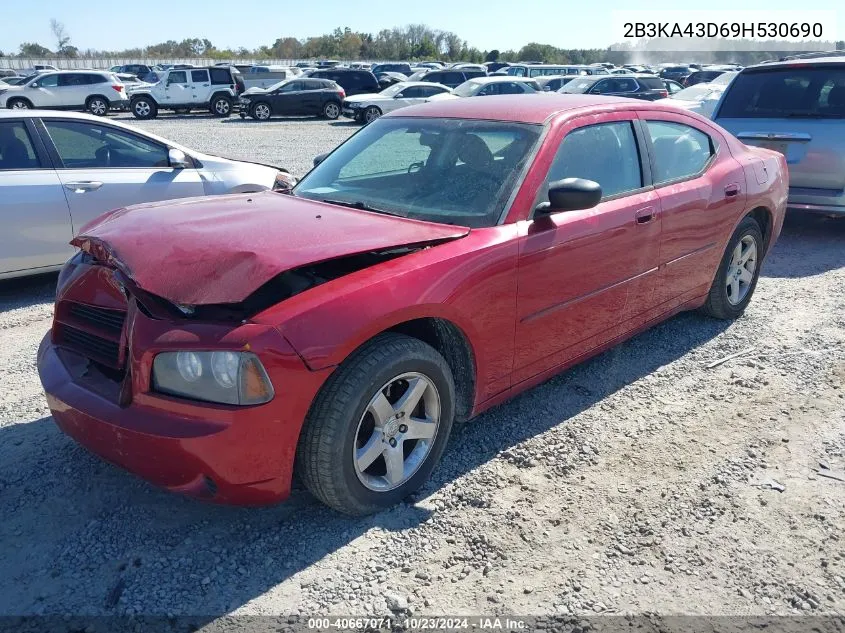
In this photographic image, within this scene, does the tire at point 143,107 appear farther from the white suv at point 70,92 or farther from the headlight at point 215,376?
the headlight at point 215,376

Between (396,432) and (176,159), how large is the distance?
164 inches

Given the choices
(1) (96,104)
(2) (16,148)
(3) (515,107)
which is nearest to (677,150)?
(3) (515,107)

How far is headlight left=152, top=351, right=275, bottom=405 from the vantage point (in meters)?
2.60

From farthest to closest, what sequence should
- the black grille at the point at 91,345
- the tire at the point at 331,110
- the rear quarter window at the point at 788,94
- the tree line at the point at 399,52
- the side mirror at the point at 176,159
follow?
the tree line at the point at 399,52 < the tire at the point at 331,110 < the rear quarter window at the point at 788,94 < the side mirror at the point at 176,159 < the black grille at the point at 91,345

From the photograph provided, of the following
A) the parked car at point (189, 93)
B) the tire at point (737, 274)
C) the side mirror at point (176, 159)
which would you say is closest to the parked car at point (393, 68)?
the parked car at point (189, 93)

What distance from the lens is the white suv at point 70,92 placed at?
24125 millimetres

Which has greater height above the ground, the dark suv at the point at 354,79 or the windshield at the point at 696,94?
the dark suv at the point at 354,79

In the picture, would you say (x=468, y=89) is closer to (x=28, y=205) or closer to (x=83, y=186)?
(x=83, y=186)

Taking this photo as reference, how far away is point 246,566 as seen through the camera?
2.78 metres

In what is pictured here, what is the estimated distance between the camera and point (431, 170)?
153 inches

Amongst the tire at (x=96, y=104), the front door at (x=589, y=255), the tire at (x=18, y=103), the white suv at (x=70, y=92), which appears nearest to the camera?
the front door at (x=589, y=255)

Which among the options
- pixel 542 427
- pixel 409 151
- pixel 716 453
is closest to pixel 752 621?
pixel 716 453

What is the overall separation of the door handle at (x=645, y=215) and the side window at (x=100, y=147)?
4.25m

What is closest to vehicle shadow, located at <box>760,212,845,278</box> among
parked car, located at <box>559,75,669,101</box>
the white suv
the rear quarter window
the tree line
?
the rear quarter window
